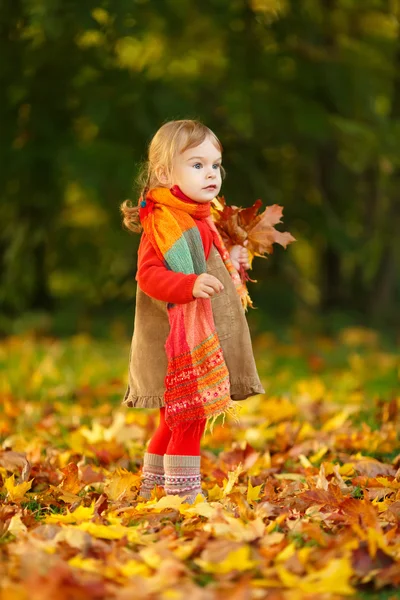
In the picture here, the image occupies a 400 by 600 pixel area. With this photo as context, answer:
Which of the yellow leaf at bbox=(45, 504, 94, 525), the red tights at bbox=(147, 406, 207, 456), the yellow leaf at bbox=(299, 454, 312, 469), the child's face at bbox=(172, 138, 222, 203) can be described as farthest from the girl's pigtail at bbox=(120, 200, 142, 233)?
the yellow leaf at bbox=(299, 454, 312, 469)

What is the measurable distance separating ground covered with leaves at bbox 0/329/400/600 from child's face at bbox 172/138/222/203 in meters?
0.94

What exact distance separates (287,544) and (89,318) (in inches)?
295

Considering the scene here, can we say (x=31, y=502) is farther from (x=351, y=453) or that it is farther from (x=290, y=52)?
(x=290, y=52)

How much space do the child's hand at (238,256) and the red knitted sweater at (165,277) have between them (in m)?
0.17

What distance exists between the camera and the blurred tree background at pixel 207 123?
7082 mm

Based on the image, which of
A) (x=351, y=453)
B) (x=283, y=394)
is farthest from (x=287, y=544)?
(x=283, y=394)

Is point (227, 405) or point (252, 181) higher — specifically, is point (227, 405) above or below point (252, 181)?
below

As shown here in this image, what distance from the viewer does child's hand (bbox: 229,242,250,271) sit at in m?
3.19

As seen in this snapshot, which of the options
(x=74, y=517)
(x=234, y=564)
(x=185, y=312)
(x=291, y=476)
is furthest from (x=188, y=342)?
(x=234, y=564)

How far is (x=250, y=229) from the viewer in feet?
10.5

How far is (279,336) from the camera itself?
854cm

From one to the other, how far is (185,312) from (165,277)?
0.47ft

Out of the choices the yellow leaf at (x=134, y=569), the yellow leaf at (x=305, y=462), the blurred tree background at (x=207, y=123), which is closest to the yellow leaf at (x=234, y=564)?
the yellow leaf at (x=134, y=569)

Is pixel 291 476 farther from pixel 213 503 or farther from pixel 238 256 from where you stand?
pixel 238 256
